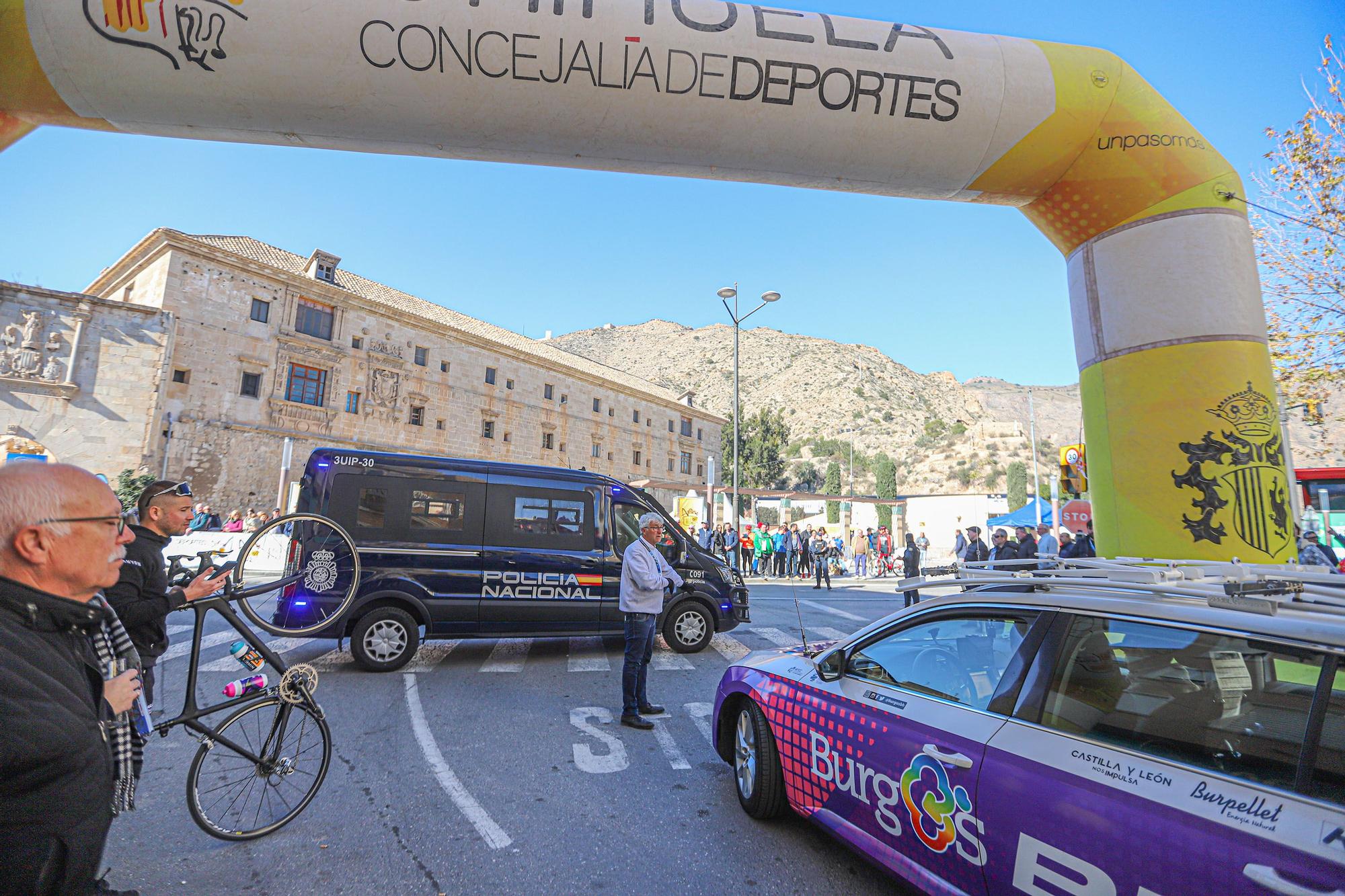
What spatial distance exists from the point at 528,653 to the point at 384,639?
76.5 inches

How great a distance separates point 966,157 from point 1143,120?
1.25m

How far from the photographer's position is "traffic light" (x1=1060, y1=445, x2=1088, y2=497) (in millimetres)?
14836

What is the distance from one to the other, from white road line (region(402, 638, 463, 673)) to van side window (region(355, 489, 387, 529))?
173cm

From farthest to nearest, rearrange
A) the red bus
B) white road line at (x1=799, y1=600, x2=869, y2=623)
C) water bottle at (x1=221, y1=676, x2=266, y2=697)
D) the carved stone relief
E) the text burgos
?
1. the carved stone relief
2. the red bus
3. white road line at (x1=799, y1=600, x2=869, y2=623)
4. water bottle at (x1=221, y1=676, x2=266, y2=697)
5. the text burgos

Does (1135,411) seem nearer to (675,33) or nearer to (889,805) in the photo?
(889,805)

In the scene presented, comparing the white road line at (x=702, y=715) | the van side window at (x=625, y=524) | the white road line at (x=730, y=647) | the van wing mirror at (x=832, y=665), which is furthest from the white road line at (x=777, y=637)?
the van wing mirror at (x=832, y=665)

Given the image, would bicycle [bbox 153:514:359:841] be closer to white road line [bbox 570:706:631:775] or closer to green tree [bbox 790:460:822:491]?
white road line [bbox 570:706:631:775]

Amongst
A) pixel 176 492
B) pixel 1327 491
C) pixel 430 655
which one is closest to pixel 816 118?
pixel 176 492

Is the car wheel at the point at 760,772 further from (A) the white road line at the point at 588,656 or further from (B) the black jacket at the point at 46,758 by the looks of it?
(A) the white road line at the point at 588,656

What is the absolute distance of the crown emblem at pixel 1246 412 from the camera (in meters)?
4.24

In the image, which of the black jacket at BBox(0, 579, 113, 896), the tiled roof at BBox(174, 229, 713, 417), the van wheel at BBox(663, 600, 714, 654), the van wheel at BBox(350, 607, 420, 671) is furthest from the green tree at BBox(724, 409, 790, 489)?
the black jacket at BBox(0, 579, 113, 896)

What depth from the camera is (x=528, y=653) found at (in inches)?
344

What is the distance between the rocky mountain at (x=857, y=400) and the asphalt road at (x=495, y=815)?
8882 cm

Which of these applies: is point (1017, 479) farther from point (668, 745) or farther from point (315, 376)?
point (668, 745)
